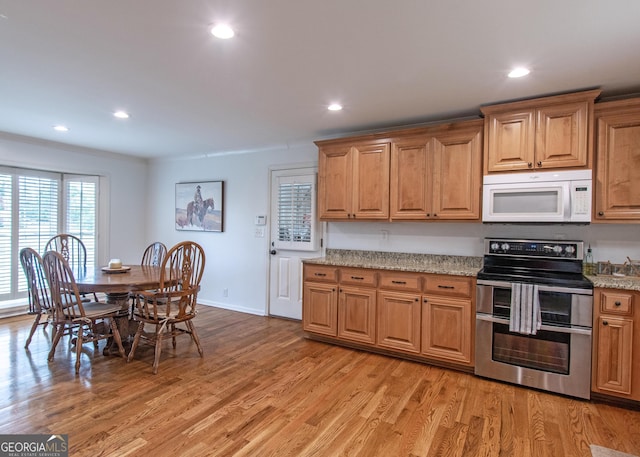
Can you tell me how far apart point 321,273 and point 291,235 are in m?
1.02

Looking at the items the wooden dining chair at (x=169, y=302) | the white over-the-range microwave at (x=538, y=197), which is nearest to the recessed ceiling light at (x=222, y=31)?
the wooden dining chair at (x=169, y=302)

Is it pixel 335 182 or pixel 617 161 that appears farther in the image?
pixel 335 182

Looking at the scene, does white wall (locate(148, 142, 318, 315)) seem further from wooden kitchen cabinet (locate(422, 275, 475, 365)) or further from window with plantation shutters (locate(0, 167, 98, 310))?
wooden kitchen cabinet (locate(422, 275, 475, 365))

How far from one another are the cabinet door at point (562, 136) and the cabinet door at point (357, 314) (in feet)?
6.36

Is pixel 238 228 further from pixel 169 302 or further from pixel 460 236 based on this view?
pixel 460 236

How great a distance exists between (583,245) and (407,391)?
1.94 metres

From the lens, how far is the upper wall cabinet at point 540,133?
2.72 m

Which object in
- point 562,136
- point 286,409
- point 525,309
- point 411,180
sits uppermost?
point 562,136

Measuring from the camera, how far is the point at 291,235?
4664 mm

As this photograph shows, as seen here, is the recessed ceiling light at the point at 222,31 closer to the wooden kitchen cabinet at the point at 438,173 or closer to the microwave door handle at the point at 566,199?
the wooden kitchen cabinet at the point at 438,173

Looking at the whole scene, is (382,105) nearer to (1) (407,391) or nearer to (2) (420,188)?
(2) (420,188)

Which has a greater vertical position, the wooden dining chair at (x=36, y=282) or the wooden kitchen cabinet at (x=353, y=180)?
the wooden kitchen cabinet at (x=353, y=180)

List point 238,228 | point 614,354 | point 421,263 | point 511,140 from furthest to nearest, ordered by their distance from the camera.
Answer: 1. point 238,228
2. point 421,263
3. point 511,140
4. point 614,354

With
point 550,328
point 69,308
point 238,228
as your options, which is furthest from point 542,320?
point 69,308
